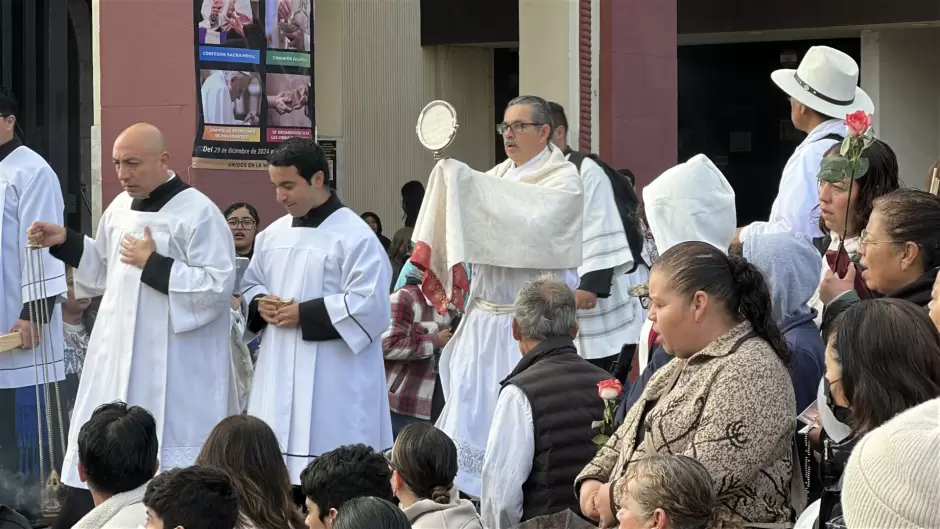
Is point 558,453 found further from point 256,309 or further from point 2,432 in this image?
point 2,432

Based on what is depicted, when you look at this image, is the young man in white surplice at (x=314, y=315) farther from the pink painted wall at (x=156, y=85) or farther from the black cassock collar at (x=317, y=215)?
the pink painted wall at (x=156, y=85)

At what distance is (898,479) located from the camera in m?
2.09

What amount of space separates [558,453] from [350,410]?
184 cm

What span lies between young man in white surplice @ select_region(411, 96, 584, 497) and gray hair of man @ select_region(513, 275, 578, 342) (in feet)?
4.36

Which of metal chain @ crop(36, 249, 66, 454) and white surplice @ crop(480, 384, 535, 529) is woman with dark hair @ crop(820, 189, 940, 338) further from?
metal chain @ crop(36, 249, 66, 454)

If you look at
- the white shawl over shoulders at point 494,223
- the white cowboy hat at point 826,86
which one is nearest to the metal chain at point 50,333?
the white shawl over shoulders at point 494,223

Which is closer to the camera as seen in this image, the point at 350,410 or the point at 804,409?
the point at 804,409

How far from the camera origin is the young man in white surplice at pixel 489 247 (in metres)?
6.92

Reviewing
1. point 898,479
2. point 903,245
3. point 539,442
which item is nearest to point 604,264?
point 539,442

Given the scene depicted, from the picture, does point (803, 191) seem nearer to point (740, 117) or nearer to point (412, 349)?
point (412, 349)

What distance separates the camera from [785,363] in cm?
397

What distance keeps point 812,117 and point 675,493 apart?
3.17m

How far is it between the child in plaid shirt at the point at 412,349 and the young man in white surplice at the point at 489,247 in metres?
0.68

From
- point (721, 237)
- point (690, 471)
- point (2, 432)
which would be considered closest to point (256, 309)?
point (2, 432)
